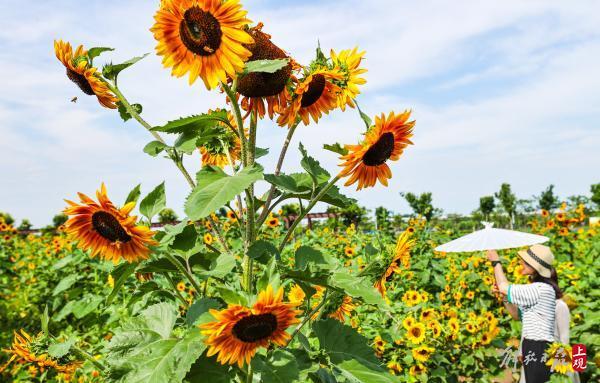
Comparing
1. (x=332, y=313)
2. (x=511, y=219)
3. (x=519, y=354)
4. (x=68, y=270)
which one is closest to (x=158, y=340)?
(x=332, y=313)

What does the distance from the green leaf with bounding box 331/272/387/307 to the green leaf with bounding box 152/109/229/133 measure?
490mm

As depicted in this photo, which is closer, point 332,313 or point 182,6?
point 182,6

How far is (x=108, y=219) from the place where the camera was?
1.24 m

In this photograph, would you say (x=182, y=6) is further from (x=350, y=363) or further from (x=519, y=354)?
(x=519, y=354)

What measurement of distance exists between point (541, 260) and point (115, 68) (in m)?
3.76

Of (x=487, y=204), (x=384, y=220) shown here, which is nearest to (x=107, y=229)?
(x=384, y=220)

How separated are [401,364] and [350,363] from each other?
1937 mm

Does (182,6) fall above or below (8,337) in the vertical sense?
above

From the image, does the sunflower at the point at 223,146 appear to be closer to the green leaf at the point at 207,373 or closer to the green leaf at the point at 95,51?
the green leaf at the point at 95,51

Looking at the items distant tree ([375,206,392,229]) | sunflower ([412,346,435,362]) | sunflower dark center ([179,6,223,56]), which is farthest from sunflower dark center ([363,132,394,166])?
distant tree ([375,206,392,229])

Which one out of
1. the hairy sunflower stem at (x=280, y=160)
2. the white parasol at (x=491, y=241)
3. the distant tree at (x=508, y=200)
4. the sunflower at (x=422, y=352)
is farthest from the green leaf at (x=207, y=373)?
the distant tree at (x=508, y=200)

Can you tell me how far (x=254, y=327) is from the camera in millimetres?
1188

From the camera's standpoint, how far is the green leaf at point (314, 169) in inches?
54.5

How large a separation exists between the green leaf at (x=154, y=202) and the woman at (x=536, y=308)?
3.47m
